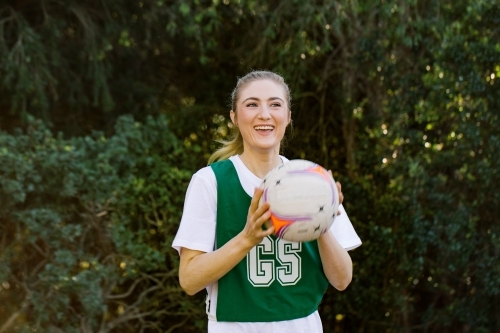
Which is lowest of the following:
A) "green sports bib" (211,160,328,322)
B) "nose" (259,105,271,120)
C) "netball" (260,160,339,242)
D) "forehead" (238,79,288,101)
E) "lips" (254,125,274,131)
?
"green sports bib" (211,160,328,322)

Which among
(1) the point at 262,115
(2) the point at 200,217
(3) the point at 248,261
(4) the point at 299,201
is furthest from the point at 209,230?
(1) the point at 262,115

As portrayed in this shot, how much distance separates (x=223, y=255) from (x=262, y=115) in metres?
0.48

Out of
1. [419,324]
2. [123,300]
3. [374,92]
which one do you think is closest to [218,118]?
[374,92]

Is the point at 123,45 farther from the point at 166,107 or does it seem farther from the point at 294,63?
the point at 294,63

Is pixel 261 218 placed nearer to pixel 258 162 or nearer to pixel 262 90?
pixel 258 162

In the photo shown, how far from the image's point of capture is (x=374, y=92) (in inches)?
273

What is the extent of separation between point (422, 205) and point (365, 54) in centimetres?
151

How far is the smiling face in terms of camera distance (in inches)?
84.0

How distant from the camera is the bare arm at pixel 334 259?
2.01 metres

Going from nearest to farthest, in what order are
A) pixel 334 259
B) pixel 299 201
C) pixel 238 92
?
pixel 299 201, pixel 334 259, pixel 238 92

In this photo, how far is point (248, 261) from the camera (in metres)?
2.03

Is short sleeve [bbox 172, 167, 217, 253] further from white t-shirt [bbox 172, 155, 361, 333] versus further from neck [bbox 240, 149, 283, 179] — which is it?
neck [bbox 240, 149, 283, 179]

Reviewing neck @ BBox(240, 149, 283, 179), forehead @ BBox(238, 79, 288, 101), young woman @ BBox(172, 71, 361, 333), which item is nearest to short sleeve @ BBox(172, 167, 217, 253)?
young woman @ BBox(172, 71, 361, 333)

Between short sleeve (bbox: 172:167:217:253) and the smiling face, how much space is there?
20 centimetres
